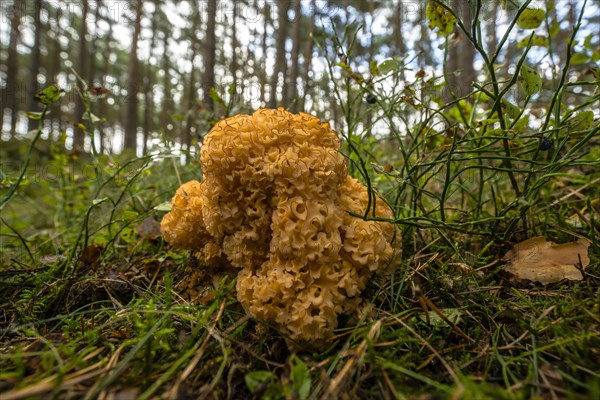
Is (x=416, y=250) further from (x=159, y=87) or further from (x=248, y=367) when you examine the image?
(x=159, y=87)

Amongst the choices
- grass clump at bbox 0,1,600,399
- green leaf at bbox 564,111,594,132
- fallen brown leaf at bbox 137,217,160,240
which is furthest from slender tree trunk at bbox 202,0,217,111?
green leaf at bbox 564,111,594,132

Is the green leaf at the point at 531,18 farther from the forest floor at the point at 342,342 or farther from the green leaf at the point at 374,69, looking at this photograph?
the forest floor at the point at 342,342

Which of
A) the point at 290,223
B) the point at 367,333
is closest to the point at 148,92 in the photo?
the point at 290,223

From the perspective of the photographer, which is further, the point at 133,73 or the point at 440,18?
the point at 133,73

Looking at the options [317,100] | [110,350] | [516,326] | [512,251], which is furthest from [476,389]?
[317,100]

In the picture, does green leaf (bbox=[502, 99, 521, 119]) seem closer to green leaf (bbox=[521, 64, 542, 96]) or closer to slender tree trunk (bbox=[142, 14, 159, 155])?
green leaf (bbox=[521, 64, 542, 96])

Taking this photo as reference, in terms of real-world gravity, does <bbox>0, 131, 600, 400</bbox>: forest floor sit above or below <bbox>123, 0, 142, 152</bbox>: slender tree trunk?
below

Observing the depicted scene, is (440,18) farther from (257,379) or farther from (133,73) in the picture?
(133,73)

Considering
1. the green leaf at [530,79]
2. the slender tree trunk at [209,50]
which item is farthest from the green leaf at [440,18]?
the slender tree trunk at [209,50]
